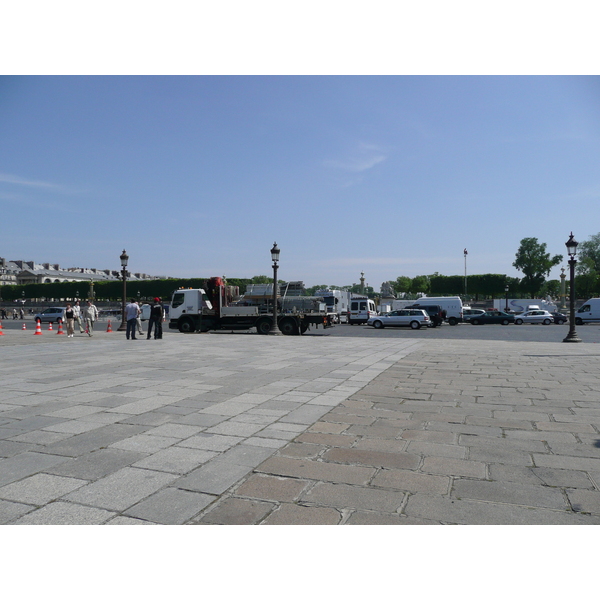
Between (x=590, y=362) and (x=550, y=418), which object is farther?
(x=590, y=362)

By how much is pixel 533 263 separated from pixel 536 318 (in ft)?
183

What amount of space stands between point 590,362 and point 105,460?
11.1 m

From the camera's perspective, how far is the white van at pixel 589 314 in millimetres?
37969

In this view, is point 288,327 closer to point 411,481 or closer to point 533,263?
point 411,481

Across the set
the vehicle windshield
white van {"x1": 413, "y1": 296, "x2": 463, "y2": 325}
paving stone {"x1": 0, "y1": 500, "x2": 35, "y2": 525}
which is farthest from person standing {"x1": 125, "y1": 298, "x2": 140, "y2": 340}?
white van {"x1": 413, "y1": 296, "x2": 463, "y2": 325}

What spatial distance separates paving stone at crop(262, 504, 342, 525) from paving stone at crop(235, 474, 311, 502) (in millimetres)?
150

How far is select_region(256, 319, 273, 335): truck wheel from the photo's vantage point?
22906mm

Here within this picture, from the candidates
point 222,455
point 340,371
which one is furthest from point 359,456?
point 340,371

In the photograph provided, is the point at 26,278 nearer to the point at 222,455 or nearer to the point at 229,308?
the point at 229,308

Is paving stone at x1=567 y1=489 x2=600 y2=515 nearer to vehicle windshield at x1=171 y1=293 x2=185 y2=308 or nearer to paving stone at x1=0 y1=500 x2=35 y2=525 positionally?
paving stone at x1=0 y1=500 x2=35 y2=525

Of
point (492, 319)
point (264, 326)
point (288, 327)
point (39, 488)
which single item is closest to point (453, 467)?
point (39, 488)

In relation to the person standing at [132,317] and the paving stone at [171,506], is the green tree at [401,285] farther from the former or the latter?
the paving stone at [171,506]

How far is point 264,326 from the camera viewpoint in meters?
23.0
